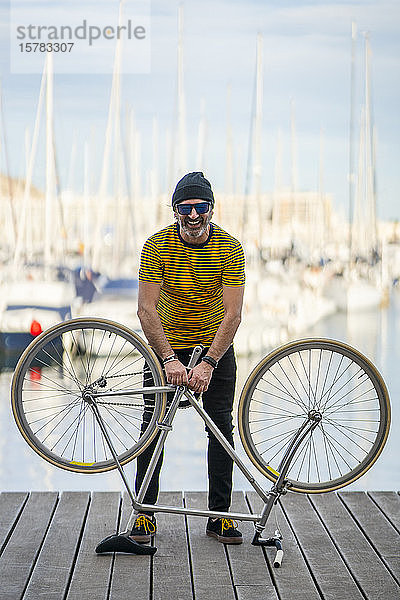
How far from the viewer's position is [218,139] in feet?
65.4

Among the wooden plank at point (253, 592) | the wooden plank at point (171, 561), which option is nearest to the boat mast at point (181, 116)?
the wooden plank at point (171, 561)

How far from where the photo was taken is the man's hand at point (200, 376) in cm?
310

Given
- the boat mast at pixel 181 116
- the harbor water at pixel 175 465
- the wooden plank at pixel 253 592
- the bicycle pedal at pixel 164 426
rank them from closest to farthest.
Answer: the wooden plank at pixel 253 592 → the bicycle pedal at pixel 164 426 → the harbor water at pixel 175 465 → the boat mast at pixel 181 116

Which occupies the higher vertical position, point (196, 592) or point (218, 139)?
point (218, 139)

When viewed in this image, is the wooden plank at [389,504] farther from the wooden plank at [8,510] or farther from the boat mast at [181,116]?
the boat mast at [181,116]

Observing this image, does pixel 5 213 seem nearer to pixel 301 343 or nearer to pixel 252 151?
pixel 252 151

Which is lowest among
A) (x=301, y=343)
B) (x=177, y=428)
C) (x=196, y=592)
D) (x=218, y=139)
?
(x=177, y=428)

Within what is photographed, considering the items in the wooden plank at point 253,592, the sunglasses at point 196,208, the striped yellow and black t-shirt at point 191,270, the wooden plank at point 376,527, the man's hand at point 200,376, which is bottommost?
the wooden plank at point 253,592

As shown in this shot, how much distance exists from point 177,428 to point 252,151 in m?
8.07

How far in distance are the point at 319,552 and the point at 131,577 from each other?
628 millimetres

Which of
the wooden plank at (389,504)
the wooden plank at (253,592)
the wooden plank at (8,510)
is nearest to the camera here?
the wooden plank at (253,592)

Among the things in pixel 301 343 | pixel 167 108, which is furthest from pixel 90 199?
pixel 301 343

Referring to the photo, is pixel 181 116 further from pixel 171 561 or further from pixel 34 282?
pixel 171 561

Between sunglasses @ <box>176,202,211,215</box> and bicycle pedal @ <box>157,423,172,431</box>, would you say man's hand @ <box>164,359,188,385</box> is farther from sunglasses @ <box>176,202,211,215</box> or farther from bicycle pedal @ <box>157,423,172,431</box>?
sunglasses @ <box>176,202,211,215</box>
